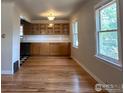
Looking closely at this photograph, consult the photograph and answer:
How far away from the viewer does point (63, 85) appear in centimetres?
364

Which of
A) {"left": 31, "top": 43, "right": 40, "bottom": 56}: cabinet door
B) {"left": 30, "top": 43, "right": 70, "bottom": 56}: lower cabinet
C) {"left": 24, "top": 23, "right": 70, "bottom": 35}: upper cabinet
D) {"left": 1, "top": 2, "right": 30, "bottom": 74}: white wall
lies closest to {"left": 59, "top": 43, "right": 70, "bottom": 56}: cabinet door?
{"left": 30, "top": 43, "right": 70, "bottom": 56}: lower cabinet

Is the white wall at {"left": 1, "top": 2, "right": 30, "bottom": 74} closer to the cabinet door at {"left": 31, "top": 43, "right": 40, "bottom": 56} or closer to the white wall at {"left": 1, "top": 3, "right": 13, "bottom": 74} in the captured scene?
the white wall at {"left": 1, "top": 3, "right": 13, "bottom": 74}

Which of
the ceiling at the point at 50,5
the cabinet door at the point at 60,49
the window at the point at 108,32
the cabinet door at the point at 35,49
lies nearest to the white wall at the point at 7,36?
the ceiling at the point at 50,5

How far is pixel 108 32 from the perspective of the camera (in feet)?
11.2

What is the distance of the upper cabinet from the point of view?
1007 cm

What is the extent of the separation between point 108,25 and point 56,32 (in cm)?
687

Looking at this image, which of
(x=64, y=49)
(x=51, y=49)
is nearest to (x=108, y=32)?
(x=64, y=49)

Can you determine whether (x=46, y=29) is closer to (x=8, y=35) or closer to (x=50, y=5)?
(x=50, y=5)

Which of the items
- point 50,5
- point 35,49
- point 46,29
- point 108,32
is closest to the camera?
point 108,32

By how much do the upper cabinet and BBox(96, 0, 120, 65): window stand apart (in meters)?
6.15

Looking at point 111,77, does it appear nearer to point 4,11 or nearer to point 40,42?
point 4,11

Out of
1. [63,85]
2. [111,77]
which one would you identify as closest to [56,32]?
[63,85]

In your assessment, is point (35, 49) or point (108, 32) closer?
point (108, 32)

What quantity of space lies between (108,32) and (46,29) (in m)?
7.05
